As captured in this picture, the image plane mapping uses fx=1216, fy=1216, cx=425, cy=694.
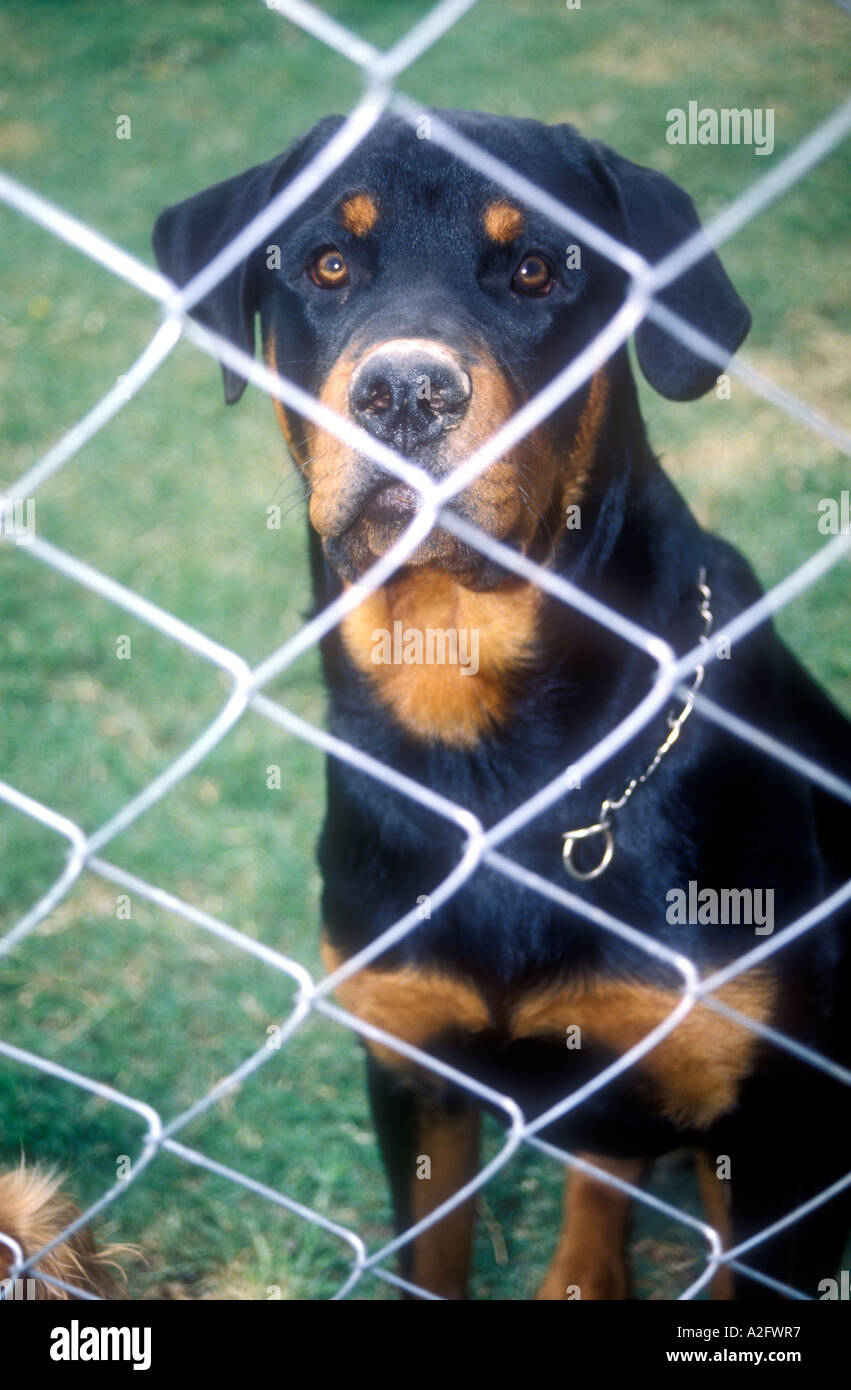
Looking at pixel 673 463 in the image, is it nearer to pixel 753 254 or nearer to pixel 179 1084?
pixel 753 254

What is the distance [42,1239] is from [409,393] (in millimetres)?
1159

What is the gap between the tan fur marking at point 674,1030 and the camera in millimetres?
1732

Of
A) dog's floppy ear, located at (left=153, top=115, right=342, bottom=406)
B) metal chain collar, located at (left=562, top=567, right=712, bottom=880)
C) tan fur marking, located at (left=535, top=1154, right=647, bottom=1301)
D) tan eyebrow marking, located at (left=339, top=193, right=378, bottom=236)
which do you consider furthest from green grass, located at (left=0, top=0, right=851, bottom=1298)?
metal chain collar, located at (left=562, top=567, right=712, bottom=880)

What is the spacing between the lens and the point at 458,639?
1.95 meters

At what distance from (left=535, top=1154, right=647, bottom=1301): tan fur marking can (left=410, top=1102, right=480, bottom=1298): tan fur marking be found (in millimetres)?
186

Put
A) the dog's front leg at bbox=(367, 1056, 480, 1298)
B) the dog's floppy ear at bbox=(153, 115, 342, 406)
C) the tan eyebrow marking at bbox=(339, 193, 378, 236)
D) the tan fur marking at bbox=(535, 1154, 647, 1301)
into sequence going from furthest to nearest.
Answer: the tan fur marking at bbox=(535, 1154, 647, 1301), the dog's front leg at bbox=(367, 1056, 480, 1298), the dog's floppy ear at bbox=(153, 115, 342, 406), the tan eyebrow marking at bbox=(339, 193, 378, 236)

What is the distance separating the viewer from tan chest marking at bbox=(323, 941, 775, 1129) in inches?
68.5

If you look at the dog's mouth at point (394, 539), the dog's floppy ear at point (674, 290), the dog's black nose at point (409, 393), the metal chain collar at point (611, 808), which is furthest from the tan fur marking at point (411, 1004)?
the dog's floppy ear at point (674, 290)

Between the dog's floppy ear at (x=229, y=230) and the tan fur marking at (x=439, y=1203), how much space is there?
1.29m

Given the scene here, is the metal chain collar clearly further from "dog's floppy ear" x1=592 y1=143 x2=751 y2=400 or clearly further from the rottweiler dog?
"dog's floppy ear" x1=592 y1=143 x2=751 y2=400

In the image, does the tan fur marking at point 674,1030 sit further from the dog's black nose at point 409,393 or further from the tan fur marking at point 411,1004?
the dog's black nose at point 409,393

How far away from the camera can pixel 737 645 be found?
1.93 meters

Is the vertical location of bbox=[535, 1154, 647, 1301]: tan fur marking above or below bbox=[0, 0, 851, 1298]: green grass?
below

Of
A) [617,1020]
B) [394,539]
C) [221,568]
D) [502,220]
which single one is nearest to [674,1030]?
[617,1020]
